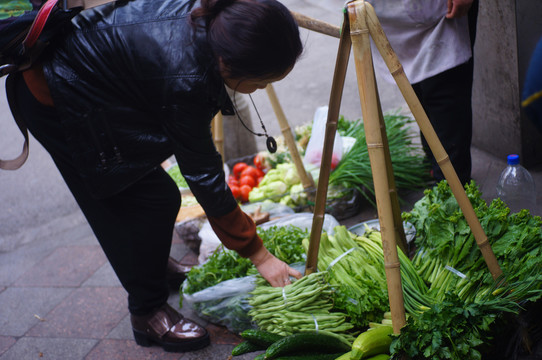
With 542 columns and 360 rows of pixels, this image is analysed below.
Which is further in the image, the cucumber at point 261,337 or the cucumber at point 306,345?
the cucumber at point 261,337

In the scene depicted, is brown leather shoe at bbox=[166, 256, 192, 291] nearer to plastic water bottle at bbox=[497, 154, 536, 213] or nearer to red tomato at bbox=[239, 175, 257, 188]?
red tomato at bbox=[239, 175, 257, 188]

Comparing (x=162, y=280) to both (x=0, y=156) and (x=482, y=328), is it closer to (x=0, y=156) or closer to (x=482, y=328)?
(x=482, y=328)

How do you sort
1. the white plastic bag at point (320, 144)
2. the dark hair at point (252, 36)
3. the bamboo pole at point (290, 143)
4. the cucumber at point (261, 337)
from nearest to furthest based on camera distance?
1. the dark hair at point (252, 36)
2. the cucumber at point (261, 337)
3. the bamboo pole at point (290, 143)
4. the white plastic bag at point (320, 144)

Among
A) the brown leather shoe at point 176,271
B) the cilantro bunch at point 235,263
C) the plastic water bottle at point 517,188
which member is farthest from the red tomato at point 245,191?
the plastic water bottle at point 517,188

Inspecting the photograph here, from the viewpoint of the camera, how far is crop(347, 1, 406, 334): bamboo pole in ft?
6.45

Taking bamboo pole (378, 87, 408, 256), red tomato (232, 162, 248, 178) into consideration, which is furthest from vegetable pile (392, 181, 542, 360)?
red tomato (232, 162, 248, 178)

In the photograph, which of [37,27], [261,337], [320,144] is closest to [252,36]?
[37,27]

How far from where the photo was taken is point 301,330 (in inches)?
92.4

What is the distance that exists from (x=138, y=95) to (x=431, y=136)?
44.5 inches

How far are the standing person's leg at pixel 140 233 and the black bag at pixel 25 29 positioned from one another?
0.57 ft

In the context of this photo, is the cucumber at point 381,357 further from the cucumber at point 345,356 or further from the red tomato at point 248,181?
the red tomato at point 248,181

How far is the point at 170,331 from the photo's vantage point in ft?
9.14

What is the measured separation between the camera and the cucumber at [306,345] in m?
2.17

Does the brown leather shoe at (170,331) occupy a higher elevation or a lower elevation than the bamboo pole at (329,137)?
lower
